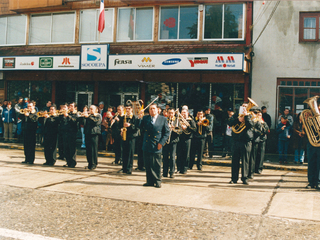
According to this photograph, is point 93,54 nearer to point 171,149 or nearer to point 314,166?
point 171,149

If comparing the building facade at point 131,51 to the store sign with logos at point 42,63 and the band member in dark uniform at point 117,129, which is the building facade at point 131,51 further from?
the band member in dark uniform at point 117,129

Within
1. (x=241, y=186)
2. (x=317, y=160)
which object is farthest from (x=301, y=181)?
(x=241, y=186)

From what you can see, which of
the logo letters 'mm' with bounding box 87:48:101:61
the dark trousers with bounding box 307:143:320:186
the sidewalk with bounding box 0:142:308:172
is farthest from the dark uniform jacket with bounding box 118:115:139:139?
the logo letters 'mm' with bounding box 87:48:101:61

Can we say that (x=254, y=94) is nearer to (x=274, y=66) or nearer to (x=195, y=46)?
(x=274, y=66)

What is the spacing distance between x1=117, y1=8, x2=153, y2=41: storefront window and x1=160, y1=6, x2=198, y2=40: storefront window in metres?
0.74

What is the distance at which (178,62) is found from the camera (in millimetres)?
15906

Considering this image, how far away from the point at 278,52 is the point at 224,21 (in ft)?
9.73

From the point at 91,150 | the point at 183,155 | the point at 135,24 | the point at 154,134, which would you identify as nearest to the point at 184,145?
the point at 183,155

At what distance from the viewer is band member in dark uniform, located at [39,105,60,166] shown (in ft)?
38.5

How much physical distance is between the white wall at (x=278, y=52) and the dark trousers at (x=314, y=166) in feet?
23.3

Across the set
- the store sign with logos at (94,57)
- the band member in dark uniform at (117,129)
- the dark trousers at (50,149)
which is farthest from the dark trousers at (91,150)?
the store sign with logos at (94,57)

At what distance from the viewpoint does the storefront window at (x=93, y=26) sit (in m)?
19.0

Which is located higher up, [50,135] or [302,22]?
[302,22]

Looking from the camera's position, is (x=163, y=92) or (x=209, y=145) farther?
(x=163, y=92)
